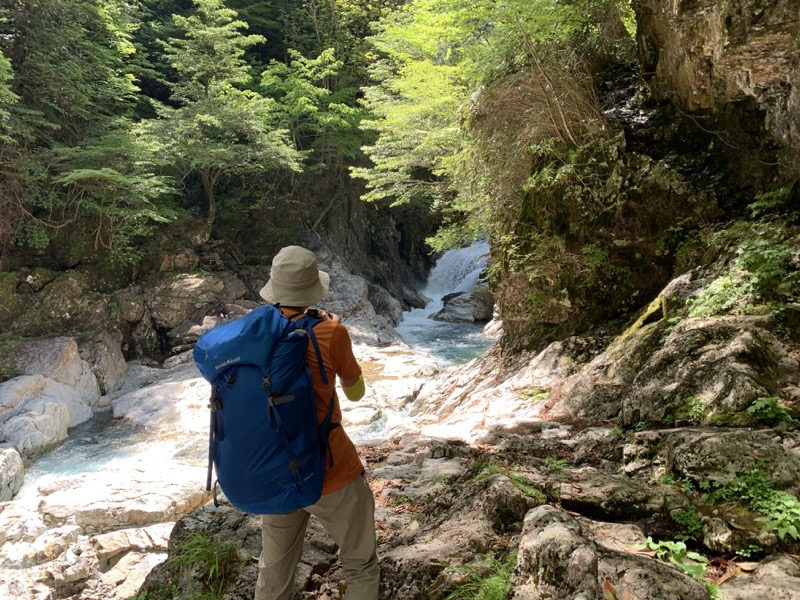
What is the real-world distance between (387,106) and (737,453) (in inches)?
426

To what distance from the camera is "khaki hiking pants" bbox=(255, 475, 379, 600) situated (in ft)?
6.54

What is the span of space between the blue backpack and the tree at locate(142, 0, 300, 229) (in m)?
14.8

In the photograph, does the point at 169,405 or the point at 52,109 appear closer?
the point at 169,405

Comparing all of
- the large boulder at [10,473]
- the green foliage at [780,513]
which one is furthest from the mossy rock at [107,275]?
the green foliage at [780,513]

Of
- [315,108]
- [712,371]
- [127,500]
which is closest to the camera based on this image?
[712,371]

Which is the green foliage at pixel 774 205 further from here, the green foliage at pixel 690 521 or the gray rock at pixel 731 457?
the green foliage at pixel 690 521

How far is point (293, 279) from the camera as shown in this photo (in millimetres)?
2008

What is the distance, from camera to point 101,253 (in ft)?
49.2

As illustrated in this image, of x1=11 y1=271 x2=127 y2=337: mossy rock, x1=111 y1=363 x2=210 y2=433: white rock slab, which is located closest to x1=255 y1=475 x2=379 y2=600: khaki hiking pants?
x1=111 y1=363 x2=210 y2=433: white rock slab

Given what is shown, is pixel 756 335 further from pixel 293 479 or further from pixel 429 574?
pixel 293 479

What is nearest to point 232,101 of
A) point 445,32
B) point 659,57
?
point 445,32

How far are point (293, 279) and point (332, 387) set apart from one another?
1.57ft

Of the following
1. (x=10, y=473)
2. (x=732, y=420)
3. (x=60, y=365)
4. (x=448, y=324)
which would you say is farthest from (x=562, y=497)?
(x=448, y=324)

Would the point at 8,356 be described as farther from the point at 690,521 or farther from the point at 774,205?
the point at 774,205
